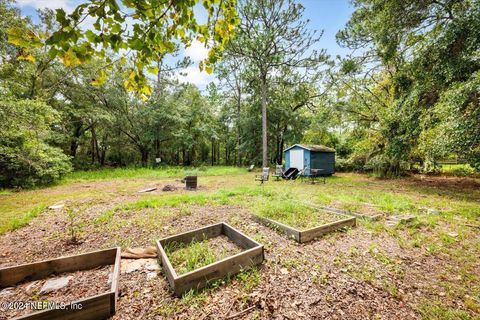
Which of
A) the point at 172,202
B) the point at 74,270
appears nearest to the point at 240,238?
the point at 74,270

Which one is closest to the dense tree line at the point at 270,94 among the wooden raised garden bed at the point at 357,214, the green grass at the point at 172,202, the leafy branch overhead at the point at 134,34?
the leafy branch overhead at the point at 134,34

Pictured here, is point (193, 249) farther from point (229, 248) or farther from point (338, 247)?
point (338, 247)

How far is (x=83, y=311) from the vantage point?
1.78 metres

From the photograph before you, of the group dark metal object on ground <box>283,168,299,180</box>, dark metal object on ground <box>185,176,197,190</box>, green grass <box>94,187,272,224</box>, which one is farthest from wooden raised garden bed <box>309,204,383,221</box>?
dark metal object on ground <box>283,168,299,180</box>

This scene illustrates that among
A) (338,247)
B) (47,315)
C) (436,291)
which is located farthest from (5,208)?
(436,291)

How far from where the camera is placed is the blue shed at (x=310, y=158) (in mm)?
13750

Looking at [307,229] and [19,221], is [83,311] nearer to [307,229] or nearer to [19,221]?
[307,229]

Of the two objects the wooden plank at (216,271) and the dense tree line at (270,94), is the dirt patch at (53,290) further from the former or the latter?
the dense tree line at (270,94)

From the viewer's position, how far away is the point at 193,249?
9.87ft

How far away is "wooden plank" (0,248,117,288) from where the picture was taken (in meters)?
2.31

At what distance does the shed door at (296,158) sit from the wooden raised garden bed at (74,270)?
13.2 metres

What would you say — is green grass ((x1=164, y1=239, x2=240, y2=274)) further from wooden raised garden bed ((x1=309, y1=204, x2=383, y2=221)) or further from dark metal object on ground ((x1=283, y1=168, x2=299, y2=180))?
dark metal object on ground ((x1=283, y1=168, x2=299, y2=180))

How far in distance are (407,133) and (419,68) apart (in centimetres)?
265

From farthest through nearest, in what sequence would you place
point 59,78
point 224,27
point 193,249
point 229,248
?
point 59,78
point 229,248
point 193,249
point 224,27
